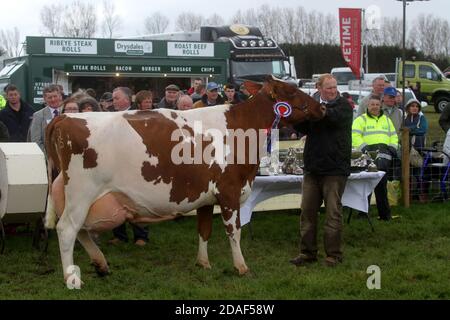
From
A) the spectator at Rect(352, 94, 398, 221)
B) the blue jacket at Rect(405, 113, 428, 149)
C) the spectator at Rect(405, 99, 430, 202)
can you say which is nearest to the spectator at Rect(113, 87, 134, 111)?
the spectator at Rect(352, 94, 398, 221)

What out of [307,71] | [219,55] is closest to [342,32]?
[219,55]

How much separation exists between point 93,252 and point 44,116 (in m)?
2.79

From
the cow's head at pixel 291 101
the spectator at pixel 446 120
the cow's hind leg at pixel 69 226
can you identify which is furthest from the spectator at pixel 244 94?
the spectator at pixel 446 120

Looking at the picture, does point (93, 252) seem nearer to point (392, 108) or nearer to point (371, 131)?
point (371, 131)

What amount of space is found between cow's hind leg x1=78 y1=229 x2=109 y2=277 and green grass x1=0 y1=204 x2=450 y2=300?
9 centimetres

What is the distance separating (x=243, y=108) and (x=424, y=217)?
14.9 feet

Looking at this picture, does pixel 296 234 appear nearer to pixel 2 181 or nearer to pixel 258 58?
pixel 2 181

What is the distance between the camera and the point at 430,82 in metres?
33.6

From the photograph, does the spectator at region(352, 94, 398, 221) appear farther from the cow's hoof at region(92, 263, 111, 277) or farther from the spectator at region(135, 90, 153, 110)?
the cow's hoof at region(92, 263, 111, 277)

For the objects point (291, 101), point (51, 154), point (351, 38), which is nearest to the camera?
point (51, 154)

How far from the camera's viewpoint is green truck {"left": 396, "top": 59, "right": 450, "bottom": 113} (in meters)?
33.0

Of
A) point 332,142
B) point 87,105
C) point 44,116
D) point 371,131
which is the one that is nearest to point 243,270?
point 332,142

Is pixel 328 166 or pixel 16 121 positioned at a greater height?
pixel 16 121

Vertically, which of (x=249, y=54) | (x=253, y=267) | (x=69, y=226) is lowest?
(x=253, y=267)
